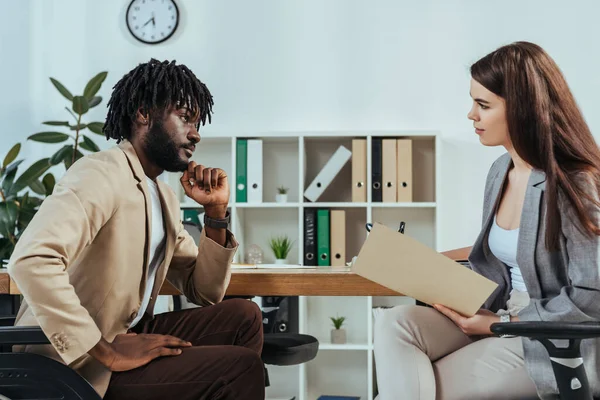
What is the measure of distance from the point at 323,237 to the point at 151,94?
94.7 inches

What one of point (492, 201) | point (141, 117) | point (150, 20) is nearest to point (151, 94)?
point (141, 117)

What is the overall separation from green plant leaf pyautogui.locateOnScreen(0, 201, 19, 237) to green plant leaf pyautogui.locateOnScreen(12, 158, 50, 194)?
0.35ft

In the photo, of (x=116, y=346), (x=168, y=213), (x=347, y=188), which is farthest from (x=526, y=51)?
(x=347, y=188)

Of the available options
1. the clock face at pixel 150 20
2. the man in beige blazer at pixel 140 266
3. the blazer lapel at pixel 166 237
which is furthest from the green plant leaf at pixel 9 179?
the blazer lapel at pixel 166 237

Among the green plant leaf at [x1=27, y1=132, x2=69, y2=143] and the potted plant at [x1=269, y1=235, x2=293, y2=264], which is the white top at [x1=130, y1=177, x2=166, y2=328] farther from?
the green plant leaf at [x1=27, y1=132, x2=69, y2=143]

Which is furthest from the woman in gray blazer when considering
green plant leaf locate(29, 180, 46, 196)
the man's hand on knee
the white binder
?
green plant leaf locate(29, 180, 46, 196)

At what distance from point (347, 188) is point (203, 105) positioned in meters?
2.51

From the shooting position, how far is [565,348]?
144 cm

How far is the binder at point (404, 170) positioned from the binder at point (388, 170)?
27 millimetres

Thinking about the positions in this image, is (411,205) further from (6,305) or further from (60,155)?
(6,305)

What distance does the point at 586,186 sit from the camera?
1.64 meters

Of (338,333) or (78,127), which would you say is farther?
(338,333)

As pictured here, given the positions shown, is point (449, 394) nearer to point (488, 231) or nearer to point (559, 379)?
point (559, 379)

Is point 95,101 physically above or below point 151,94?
above
